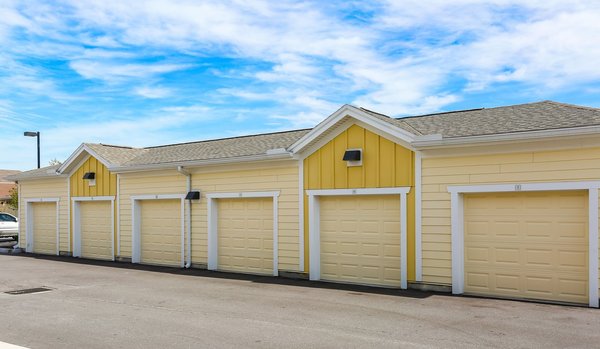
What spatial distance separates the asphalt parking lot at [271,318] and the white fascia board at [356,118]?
3176 millimetres

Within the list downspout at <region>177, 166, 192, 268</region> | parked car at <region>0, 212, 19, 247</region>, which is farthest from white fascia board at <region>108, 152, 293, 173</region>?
parked car at <region>0, 212, 19, 247</region>

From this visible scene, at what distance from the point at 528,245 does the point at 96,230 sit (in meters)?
14.2

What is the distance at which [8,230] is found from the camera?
25312 mm

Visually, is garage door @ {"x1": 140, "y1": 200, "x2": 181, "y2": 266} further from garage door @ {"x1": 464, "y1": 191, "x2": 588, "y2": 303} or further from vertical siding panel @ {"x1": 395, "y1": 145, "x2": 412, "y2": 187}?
garage door @ {"x1": 464, "y1": 191, "x2": 588, "y2": 303}

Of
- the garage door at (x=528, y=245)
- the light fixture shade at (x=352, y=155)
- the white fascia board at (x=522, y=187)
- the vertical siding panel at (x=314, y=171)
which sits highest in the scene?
the light fixture shade at (x=352, y=155)

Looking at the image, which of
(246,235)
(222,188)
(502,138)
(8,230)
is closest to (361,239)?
(246,235)

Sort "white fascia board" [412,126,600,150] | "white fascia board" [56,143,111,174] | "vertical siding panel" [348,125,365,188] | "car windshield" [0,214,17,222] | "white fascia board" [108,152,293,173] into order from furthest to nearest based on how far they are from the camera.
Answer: "car windshield" [0,214,17,222], "white fascia board" [56,143,111,174], "white fascia board" [108,152,293,173], "vertical siding panel" [348,125,365,188], "white fascia board" [412,126,600,150]

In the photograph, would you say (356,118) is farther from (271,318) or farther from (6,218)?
(6,218)

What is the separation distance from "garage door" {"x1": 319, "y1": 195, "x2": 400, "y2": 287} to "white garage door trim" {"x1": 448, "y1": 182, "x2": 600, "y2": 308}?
1363 mm

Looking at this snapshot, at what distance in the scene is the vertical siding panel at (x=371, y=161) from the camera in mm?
11766

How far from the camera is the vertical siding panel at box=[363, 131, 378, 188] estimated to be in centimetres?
1177

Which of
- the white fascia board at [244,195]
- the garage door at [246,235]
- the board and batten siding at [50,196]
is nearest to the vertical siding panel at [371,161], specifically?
the white fascia board at [244,195]

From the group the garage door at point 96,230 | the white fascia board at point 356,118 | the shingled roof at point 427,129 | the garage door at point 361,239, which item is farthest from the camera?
the garage door at point 96,230

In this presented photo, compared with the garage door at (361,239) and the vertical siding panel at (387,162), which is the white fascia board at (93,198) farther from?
the vertical siding panel at (387,162)
